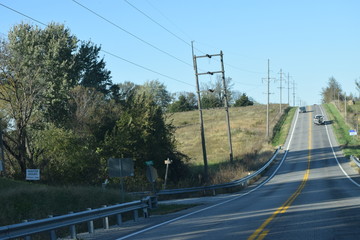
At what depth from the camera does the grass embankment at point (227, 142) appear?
4516cm

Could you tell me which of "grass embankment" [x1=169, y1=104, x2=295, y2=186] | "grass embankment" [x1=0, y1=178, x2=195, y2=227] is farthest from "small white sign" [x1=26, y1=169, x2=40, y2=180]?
"grass embankment" [x1=169, y1=104, x2=295, y2=186]

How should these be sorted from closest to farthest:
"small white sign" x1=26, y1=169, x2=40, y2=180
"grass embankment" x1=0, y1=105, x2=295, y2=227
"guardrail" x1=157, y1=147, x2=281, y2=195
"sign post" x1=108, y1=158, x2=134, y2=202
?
"grass embankment" x1=0, y1=105, x2=295, y2=227, "sign post" x1=108, y1=158, x2=134, y2=202, "small white sign" x1=26, y1=169, x2=40, y2=180, "guardrail" x1=157, y1=147, x2=281, y2=195

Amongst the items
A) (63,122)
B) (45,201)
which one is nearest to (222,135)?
(63,122)

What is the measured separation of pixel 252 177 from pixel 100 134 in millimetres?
14013

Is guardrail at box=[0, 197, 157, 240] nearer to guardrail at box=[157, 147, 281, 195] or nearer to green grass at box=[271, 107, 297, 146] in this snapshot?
guardrail at box=[157, 147, 281, 195]

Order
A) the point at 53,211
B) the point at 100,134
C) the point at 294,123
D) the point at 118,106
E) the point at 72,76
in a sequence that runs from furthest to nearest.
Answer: the point at 294,123
the point at 72,76
the point at 118,106
the point at 100,134
the point at 53,211

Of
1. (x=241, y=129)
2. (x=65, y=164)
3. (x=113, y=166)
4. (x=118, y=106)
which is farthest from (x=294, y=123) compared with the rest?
(x=113, y=166)

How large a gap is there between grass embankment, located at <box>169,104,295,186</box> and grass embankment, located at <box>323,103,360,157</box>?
935 cm

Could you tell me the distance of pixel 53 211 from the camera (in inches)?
707

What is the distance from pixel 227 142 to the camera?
75.8 m

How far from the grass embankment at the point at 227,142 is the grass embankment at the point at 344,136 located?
368 inches

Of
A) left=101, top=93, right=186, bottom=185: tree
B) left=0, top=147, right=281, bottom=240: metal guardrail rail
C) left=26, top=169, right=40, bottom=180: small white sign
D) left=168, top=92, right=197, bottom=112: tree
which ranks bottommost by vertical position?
left=0, top=147, right=281, bottom=240: metal guardrail rail

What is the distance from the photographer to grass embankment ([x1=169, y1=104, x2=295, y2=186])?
45.2 m

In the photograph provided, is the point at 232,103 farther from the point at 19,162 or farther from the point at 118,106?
the point at 19,162
